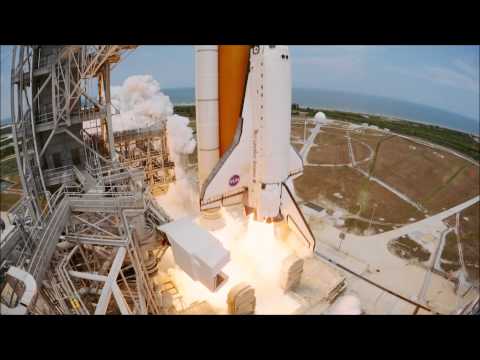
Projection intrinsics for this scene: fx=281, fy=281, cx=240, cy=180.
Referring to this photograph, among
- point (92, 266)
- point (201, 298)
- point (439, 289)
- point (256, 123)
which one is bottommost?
point (439, 289)

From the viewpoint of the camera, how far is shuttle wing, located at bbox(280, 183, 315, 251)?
8.88m

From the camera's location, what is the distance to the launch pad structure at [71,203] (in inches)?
286

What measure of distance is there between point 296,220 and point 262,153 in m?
2.72

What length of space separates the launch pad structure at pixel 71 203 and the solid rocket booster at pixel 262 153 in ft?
8.14

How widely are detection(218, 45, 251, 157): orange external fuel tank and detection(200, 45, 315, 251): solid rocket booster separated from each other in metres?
0.65

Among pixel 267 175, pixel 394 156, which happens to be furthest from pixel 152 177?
pixel 394 156

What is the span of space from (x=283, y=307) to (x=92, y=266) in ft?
21.5

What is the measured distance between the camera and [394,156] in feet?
96.0

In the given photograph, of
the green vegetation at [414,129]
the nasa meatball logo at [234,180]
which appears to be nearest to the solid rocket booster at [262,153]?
the nasa meatball logo at [234,180]

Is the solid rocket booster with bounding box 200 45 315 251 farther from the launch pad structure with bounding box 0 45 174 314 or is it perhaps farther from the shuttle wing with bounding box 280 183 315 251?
the launch pad structure with bounding box 0 45 174 314

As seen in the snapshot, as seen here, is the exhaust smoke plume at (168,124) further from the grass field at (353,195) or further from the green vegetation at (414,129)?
the green vegetation at (414,129)

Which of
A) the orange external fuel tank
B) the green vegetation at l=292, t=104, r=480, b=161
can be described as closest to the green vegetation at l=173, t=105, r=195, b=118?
the green vegetation at l=292, t=104, r=480, b=161

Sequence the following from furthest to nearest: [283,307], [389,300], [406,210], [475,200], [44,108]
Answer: [475,200] < [406,210] < [389,300] < [283,307] < [44,108]

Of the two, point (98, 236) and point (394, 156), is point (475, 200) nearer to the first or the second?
point (394, 156)
